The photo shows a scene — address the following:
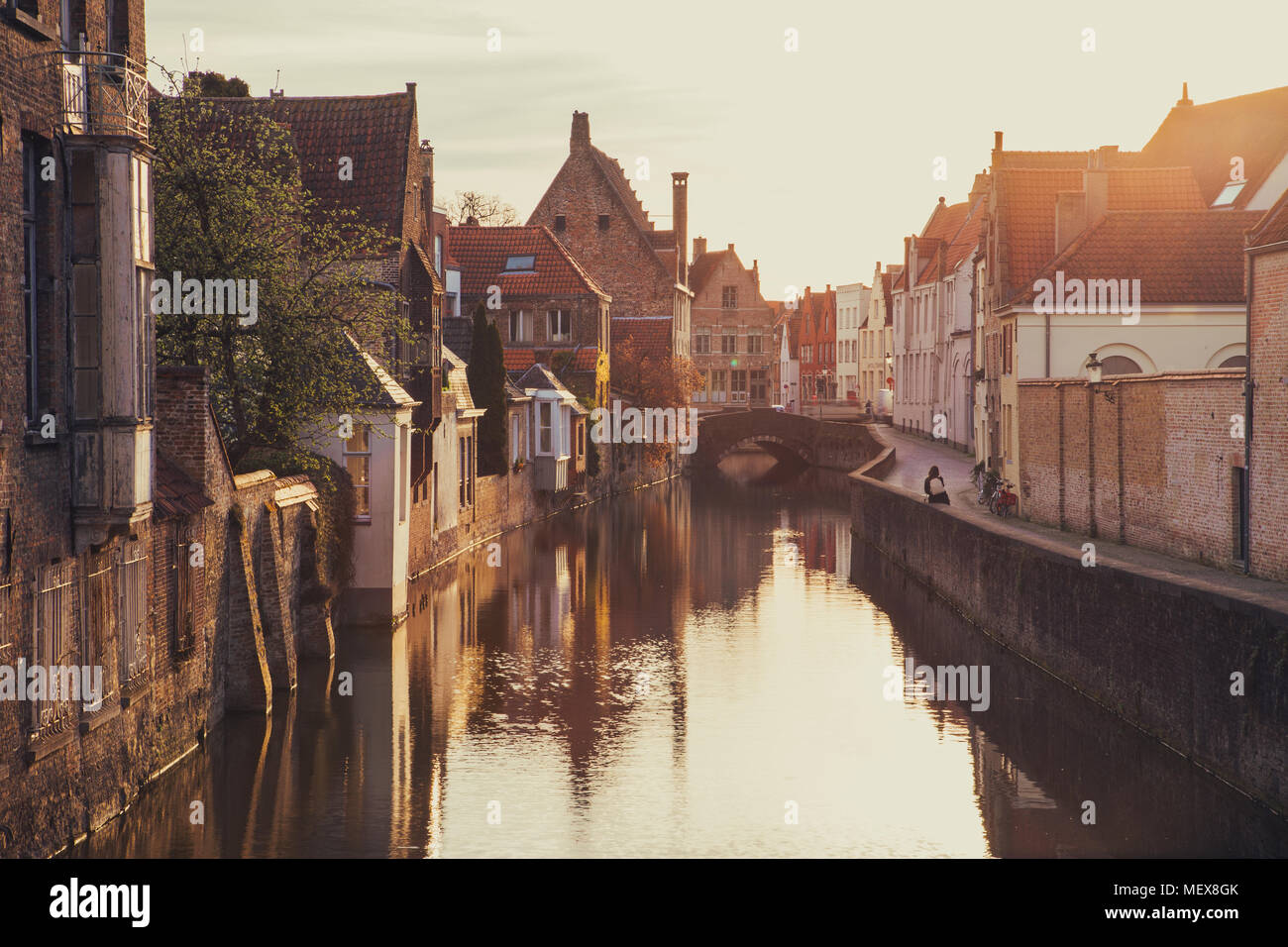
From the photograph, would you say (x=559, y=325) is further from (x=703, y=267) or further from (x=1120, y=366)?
(x=703, y=267)

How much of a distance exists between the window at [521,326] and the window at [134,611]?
44249 millimetres

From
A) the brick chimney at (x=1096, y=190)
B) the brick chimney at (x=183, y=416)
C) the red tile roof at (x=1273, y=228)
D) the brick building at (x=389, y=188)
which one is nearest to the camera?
the brick chimney at (x=183, y=416)

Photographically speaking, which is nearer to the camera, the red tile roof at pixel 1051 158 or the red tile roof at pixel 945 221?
the red tile roof at pixel 1051 158

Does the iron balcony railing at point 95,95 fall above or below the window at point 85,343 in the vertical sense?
above

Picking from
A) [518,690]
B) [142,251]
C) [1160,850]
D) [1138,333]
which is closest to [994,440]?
[1138,333]

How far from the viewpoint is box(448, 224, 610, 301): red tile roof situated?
58.2 m

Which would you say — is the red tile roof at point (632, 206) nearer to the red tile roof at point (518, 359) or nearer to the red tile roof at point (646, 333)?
the red tile roof at point (646, 333)

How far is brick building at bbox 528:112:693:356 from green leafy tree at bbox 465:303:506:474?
1169 inches

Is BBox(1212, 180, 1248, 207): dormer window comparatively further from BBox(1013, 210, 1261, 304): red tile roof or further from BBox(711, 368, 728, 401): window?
BBox(711, 368, 728, 401): window

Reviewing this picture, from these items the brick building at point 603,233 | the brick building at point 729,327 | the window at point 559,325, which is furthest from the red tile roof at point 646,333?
the brick building at point 729,327

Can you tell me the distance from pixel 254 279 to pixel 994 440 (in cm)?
2425

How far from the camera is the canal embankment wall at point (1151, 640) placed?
46.3 ft
